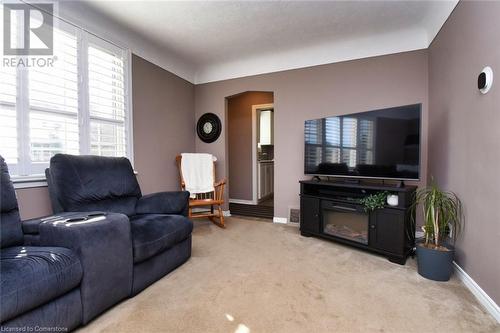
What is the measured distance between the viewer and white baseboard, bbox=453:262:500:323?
4.74 feet

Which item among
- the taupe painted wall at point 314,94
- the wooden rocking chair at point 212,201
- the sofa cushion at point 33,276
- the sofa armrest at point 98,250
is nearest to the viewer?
the sofa cushion at point 33,276

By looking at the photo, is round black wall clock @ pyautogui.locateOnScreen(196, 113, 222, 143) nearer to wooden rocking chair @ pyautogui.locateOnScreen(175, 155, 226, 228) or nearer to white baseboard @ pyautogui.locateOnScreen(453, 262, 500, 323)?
wooden rocking chair @ pyautogui.locateOnScreen(175, 155, 226, 228)

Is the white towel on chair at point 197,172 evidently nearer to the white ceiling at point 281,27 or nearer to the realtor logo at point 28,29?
the white ceiling at point 281,27

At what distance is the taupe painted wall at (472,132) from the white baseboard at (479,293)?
4 centimetres

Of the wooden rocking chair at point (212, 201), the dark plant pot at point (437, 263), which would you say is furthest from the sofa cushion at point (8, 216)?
the dark plant pot at point (437, 263)

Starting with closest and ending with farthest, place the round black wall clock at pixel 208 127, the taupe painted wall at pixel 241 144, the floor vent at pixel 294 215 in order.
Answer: the floor vent at pixel 294 215, the round black wall clock at pixel 208 127, the taupe painted wall at pixel 241 144

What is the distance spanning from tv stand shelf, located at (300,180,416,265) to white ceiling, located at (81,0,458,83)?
5.55 feet

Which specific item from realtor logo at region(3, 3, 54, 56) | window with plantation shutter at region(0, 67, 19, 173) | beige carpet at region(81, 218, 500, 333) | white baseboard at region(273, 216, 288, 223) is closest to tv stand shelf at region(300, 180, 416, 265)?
beige carpet at region(81, 218, 500, 333)

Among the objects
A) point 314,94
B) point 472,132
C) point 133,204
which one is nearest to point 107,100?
point 133,204

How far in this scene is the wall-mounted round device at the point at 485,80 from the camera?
1532mm

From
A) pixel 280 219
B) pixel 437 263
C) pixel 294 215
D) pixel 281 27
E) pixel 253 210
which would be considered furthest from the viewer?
pixel 253 210

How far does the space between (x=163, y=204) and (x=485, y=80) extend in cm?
262

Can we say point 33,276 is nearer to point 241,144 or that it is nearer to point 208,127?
point 208,127

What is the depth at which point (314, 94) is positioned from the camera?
129 inches
